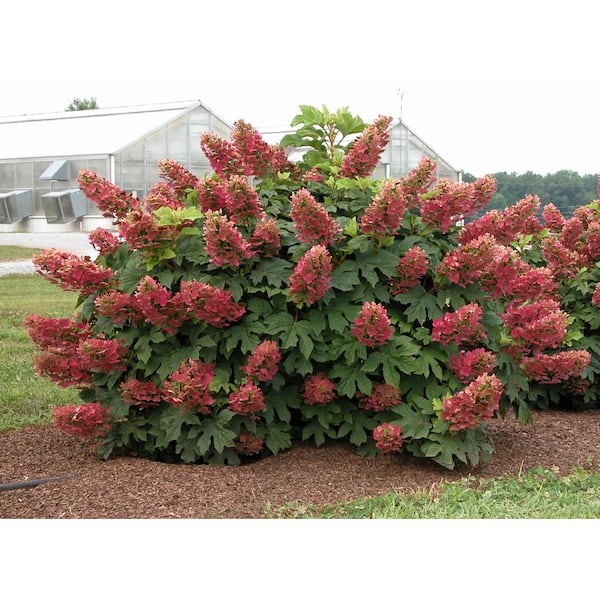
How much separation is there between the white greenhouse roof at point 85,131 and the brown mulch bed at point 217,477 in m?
15.9

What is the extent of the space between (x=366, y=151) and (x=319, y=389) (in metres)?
1.31

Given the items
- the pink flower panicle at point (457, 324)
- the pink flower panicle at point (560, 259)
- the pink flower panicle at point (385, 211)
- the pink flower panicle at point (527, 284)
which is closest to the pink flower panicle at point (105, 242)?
the pink flower panicle at point (385, 211)

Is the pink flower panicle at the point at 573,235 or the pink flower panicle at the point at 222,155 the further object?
the pink flower panicle at the point at 573,235

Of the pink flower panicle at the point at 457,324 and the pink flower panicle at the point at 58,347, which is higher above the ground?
the pink flower panicle at the point at 457,324

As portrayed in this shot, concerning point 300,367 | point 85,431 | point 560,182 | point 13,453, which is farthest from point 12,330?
point 560,182

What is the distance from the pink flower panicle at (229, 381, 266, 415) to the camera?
3.99 m

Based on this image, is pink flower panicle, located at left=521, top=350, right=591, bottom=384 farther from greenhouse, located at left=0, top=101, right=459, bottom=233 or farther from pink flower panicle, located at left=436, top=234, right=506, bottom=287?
greenhouse, located at left=0, top=101, right=459, bottom=233

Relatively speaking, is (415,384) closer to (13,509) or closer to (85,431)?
(85,431)

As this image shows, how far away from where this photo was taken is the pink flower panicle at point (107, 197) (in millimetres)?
4582

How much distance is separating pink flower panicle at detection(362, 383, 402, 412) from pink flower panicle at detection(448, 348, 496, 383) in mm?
313

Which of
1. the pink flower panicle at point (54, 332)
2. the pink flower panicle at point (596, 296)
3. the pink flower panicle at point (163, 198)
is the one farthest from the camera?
the pink flower panicle at point (596, 296)

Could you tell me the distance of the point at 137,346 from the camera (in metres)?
4.29

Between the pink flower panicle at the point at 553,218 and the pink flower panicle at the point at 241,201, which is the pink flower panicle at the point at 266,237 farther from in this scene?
the pink flower panicle at the point at 553,218

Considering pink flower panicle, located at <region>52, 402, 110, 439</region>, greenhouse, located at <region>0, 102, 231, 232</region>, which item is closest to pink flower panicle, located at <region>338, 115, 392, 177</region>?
pink flower panicle, located at <region>52, 402, 110, 439</region>
